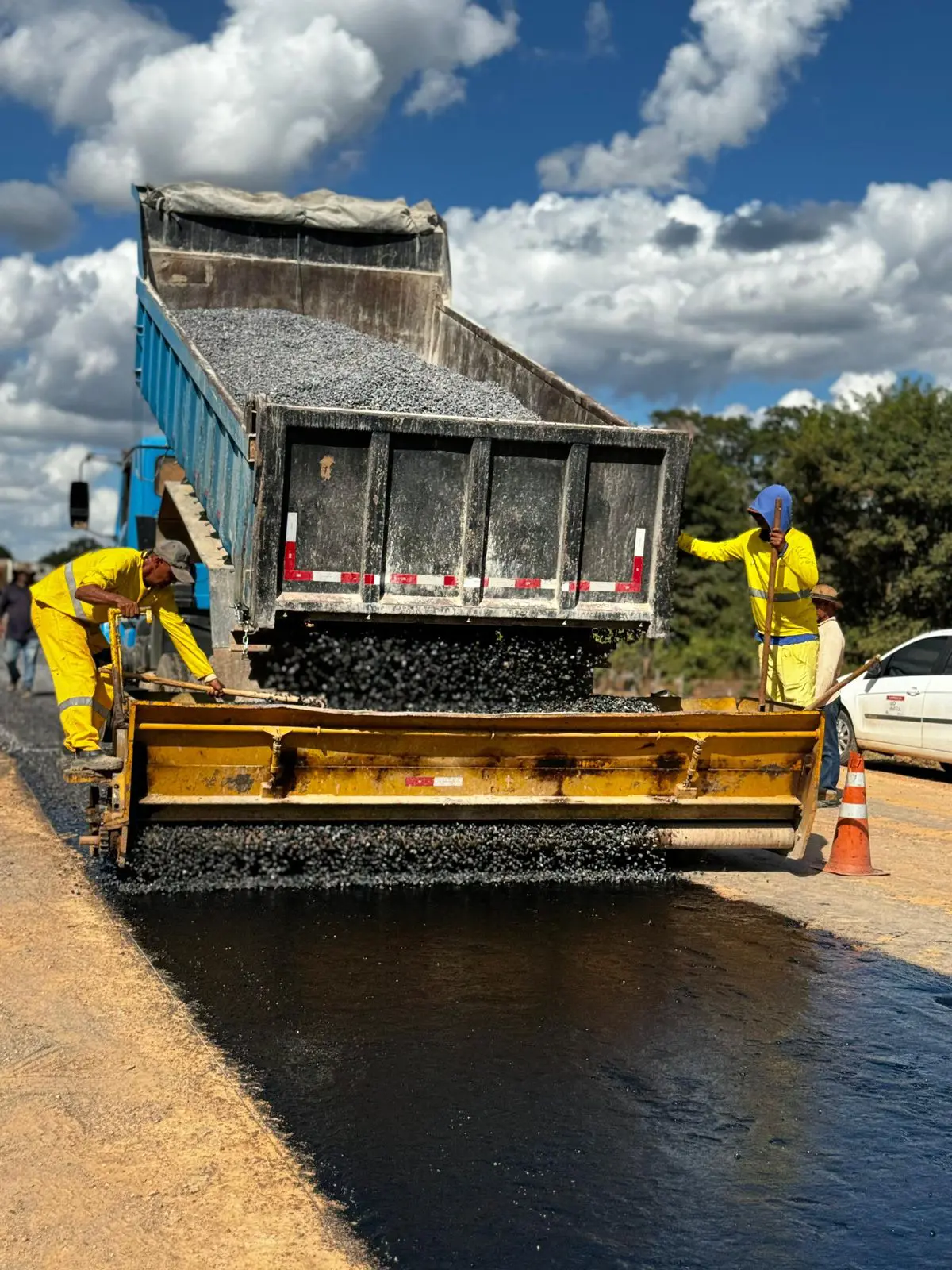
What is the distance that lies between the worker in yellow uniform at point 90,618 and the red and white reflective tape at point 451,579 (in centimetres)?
68

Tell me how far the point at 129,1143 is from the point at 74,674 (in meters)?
3.94

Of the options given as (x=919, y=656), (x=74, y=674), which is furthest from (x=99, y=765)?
(x=919, y=656)

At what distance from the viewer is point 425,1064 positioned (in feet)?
13.3

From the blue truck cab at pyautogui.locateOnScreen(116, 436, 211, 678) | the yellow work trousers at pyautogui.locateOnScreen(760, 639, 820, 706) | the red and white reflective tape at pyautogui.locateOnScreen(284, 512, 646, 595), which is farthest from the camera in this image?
the blue truck cab at pyautogui.locateOnScreen(116, 436, 211, 678)

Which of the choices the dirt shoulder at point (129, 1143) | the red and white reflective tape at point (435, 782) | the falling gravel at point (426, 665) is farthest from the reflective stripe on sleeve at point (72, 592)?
the dirt shoulder at point (129, 1143)

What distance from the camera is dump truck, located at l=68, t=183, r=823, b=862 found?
19.4 feet

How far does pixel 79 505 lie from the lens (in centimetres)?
1329

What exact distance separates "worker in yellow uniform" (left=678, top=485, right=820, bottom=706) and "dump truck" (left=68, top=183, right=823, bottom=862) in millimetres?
767

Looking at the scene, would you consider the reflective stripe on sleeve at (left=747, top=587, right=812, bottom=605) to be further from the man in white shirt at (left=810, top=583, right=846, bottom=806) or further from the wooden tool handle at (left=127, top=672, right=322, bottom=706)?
the wooden tool handle at (left=127, top=672, right=322, bottom=706)

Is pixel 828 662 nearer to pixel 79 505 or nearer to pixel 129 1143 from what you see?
pixel 129 1143

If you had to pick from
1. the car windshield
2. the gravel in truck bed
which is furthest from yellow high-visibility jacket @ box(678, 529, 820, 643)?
the car windshield

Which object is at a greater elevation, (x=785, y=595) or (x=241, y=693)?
(x=785, y=595)

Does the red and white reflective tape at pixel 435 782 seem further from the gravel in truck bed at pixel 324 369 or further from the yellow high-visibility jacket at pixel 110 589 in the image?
the gravel in truck bed at pixel 324 369

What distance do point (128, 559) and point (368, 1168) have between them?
446 centimetres
